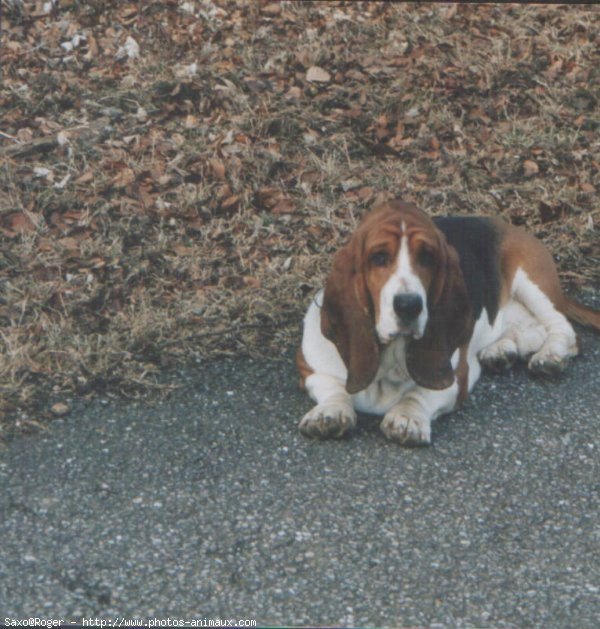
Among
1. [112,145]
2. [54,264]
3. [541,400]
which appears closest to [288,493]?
[541,400]

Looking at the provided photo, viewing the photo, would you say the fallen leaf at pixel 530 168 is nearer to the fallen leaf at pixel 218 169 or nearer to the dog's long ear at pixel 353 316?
the fallen leaf at pixel 218 169

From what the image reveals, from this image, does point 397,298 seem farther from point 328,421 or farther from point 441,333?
point 328,421

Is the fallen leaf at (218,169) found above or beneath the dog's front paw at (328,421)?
beneath

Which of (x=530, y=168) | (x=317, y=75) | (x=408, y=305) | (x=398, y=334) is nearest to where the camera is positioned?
(x=408, y=305)

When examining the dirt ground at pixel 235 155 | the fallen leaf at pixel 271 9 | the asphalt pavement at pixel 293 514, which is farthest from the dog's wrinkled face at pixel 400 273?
the fallen leaf at pixel 271 9

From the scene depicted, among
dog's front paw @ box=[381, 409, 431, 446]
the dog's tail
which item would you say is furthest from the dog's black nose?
the dog's tail

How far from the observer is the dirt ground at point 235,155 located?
5.69m

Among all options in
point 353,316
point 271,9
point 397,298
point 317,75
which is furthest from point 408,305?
point 271,9

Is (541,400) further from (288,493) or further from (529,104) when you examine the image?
(529,104)

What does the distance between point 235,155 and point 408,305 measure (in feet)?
8.75

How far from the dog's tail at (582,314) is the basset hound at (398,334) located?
438mm

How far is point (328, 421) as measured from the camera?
4.71 metres

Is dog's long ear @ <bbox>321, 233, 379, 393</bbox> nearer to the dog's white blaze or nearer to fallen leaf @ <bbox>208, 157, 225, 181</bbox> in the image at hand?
the dog's white blaze

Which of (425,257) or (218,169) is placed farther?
(218,169)
